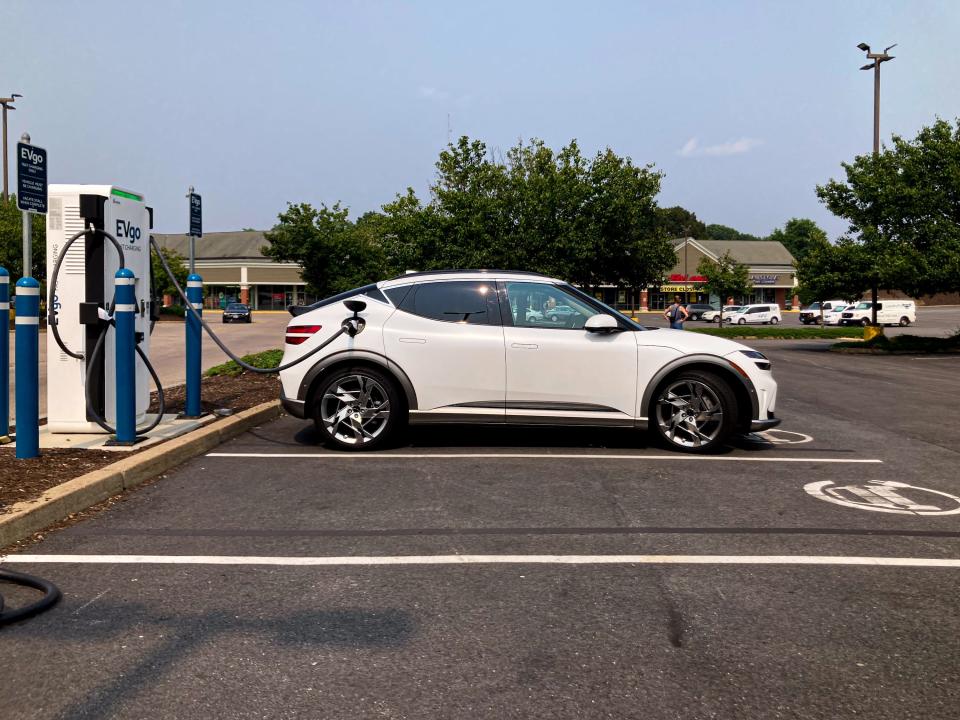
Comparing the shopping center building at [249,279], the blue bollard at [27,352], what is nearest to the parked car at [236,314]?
the shopping center building at [249,279]

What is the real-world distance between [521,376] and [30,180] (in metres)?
4.72

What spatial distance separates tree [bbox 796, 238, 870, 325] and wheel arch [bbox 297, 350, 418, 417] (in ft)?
73.3

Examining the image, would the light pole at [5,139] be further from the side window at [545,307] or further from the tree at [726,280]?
the tree at [726,280]

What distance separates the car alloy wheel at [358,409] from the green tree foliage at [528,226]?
1933cm

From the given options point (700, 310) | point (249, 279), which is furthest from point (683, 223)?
point (249, 279)

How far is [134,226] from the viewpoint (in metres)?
7.84

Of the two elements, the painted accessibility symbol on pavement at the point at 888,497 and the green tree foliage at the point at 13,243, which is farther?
the green tree foliage at the point at 13,243

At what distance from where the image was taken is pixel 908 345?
90.2 ft

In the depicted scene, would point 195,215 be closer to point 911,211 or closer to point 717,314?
point 911,211

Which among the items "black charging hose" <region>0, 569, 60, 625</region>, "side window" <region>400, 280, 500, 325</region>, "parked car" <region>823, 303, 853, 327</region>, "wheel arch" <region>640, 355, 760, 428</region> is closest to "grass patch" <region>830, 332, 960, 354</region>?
"wheel arch" <region>640, 355, 760, 428</region>

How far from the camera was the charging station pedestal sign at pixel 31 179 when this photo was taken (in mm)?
7391

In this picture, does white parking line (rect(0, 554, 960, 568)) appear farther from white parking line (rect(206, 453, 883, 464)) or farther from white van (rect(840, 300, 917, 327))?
white van (rect(840, 300, 917, 327))

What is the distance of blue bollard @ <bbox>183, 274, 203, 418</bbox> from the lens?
8.59 meters

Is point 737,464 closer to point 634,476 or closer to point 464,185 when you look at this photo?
point 634,476
